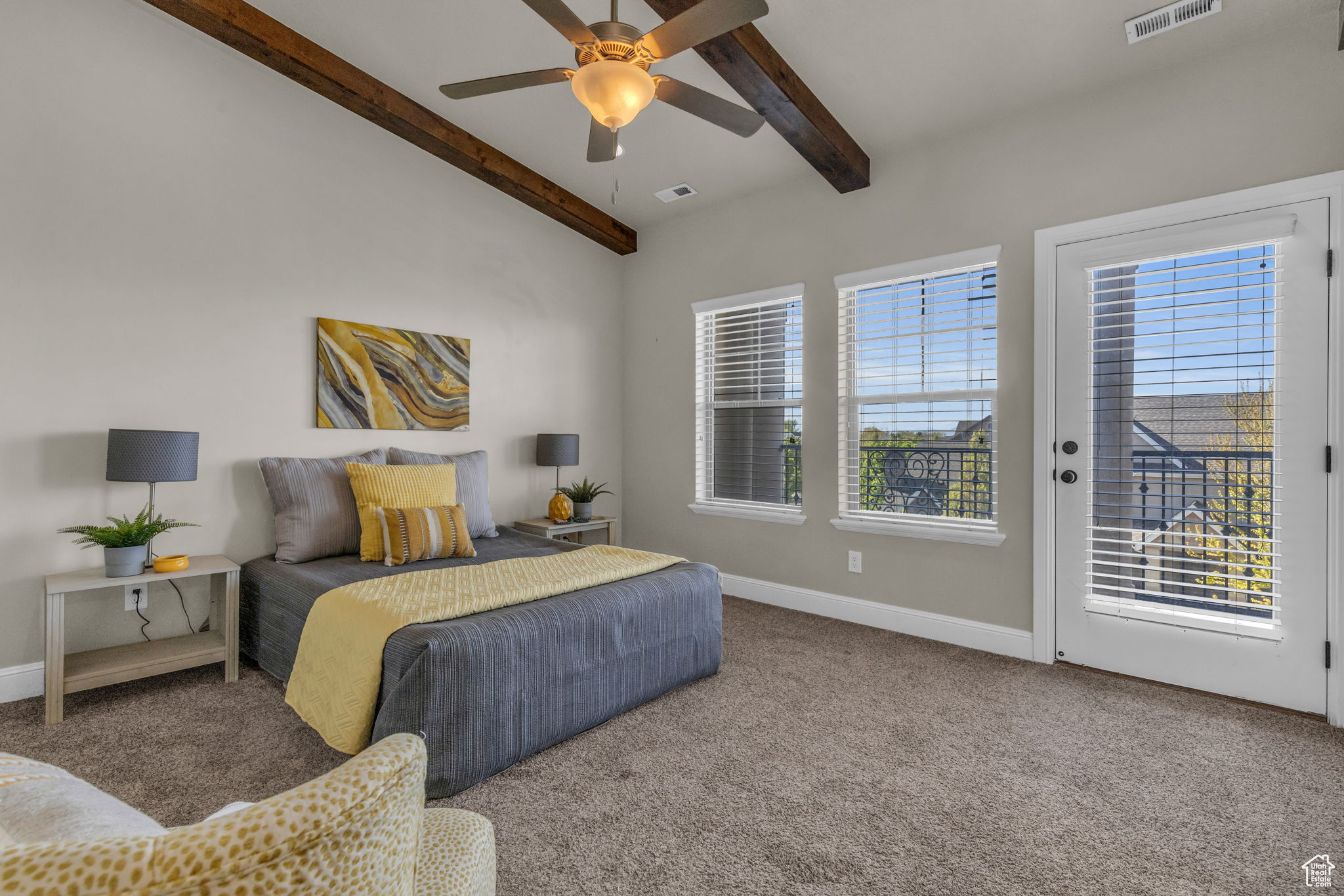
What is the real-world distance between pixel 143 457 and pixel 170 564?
18.7 inches

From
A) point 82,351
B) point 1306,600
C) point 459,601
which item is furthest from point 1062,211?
point 82,351

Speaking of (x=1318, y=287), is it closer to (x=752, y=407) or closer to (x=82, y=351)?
(x=752, y=407)

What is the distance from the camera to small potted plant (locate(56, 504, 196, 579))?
2.64 meters

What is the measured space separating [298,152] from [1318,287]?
4738 millimetres

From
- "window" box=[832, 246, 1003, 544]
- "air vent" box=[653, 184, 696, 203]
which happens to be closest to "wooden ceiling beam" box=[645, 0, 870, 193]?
"window" box=[832, 246, 1003, 544]

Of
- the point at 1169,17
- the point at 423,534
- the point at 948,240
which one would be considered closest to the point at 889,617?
the point at 948,240

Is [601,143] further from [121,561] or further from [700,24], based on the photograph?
[121,561]

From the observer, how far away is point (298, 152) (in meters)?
3.49

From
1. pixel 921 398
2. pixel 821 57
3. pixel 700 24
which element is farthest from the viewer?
pixel 921 398

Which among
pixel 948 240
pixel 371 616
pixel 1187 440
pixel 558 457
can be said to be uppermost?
pixel 948 240

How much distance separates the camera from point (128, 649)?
2.85 metres

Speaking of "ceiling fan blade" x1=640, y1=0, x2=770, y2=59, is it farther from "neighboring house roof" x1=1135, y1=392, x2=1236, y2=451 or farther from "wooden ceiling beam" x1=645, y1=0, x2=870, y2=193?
"neighboring house roof" x1=1135, y1=392, x2=1236, y2=451

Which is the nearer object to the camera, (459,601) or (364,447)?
(459,601)

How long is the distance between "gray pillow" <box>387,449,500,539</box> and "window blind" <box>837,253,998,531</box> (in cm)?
214
